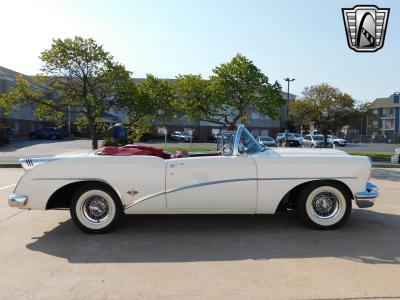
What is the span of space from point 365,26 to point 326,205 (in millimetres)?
8304

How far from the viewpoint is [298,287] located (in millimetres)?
3852

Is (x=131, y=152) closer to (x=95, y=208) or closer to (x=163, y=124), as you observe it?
(x=95, y=208)

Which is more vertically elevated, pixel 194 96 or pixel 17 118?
pixel 194 96

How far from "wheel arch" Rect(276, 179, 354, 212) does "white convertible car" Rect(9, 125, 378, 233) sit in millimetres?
15

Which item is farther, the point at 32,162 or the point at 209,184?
the point at 32,162

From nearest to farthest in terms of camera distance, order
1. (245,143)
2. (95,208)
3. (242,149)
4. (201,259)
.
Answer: (201,259), (95,208), (242,149), (245,143)

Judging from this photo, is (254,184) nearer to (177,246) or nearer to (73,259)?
(177,246)

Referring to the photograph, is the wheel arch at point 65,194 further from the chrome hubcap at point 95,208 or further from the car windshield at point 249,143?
the car windshield at point 249,143

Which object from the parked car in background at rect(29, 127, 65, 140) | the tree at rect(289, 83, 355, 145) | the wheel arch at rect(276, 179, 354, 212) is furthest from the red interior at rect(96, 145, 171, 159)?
the parked car in background at rect(29, 127, 65, 140)

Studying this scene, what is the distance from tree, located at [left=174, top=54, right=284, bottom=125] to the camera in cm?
1975

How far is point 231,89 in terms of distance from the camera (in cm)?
2009

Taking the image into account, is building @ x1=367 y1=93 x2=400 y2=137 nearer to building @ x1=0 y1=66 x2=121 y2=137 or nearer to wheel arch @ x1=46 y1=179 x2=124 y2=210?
building @ x1=0 y1=66 x2=121 y2=137

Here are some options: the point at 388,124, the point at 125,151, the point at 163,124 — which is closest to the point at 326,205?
the point at 125,151

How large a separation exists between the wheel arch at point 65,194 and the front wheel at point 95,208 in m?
0.05
